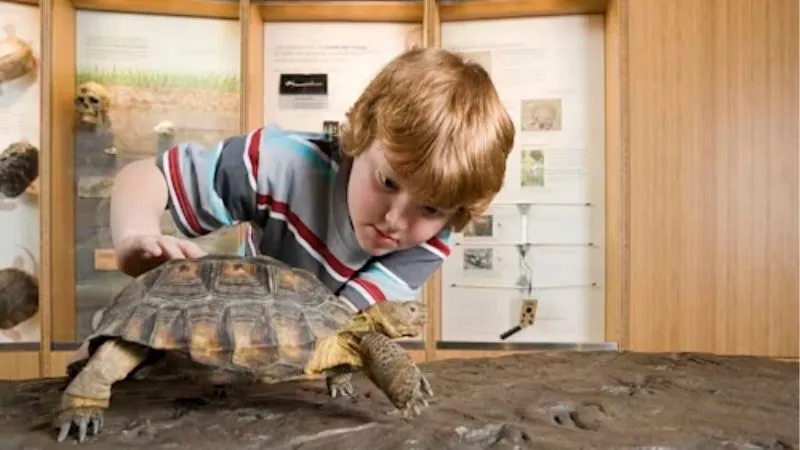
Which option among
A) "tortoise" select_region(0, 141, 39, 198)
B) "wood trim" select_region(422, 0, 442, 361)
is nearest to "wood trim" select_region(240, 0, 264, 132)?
"wood trim" select_region(422, 0, 442, 361)

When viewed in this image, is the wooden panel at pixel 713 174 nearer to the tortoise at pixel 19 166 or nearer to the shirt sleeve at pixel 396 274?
the shirt sleeve at pixel 396 274

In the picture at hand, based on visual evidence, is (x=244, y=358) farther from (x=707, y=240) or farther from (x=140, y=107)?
(x=707, y=240)

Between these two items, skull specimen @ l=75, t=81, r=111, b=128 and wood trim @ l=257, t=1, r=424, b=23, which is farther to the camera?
skull specimen @ l=75, t=81, r=111, b=128

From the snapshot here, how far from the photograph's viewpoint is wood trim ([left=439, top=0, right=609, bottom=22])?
1.80 meters

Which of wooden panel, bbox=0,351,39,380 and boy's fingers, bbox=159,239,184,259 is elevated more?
boy's fingers, bbox=159,239,184,259

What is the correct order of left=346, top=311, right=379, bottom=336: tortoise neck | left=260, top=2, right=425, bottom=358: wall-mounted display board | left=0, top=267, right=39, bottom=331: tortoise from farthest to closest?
left=0, top=267, right=39, bottom=331: tortoise, left=260, top=2, right=425, bottom=358: wall-mounted display board, left=346, top=311, right=379, bottom=336: tortoise neck

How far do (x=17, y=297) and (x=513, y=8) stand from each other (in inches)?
56.4

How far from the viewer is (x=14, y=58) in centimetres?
200

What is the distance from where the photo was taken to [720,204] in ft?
6.50

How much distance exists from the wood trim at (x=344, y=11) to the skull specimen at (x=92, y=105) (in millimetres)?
519

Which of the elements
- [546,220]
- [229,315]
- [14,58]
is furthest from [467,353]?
[14,58]

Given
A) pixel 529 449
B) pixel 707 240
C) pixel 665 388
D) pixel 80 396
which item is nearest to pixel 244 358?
pixel 80 396

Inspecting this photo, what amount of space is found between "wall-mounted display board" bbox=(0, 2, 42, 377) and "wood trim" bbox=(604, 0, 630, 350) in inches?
55.4

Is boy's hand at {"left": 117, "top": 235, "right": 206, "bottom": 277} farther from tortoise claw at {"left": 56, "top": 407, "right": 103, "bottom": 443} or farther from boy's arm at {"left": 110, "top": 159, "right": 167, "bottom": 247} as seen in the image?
tortoise claw at {"left": 56, "top": 407, "right": 103, "bottom": 443}
